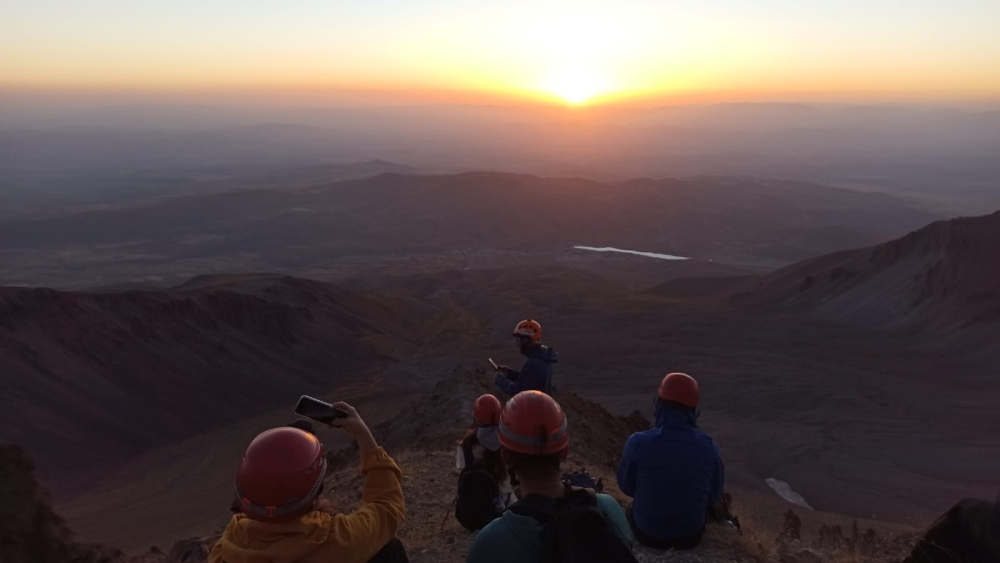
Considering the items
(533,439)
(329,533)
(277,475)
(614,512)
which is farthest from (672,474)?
(277,475)

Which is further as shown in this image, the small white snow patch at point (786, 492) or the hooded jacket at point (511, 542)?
the small white snow patch at point (786, 492)

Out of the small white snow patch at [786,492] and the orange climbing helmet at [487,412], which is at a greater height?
the orange climbing helmet at [487,412]

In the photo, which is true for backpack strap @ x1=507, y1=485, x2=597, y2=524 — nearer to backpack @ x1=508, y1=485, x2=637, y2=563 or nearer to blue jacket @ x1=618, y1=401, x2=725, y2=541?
backpack @ x1=508, y1=485, x2=637, y2=563

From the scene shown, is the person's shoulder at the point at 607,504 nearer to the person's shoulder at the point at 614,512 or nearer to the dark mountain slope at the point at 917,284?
the person's shoulder at the point at 614,512

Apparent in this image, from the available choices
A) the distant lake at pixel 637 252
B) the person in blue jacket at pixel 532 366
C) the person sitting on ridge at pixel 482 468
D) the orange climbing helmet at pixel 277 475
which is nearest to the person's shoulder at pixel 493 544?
the orange climbing helmet at pixel 277 475

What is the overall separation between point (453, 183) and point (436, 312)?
6973 centimetres

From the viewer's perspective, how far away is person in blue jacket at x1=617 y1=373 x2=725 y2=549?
5344 millimetres

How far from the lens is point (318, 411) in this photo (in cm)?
300

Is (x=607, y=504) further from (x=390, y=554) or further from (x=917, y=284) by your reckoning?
(x=917, y=284)

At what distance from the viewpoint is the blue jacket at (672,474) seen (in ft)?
17.5

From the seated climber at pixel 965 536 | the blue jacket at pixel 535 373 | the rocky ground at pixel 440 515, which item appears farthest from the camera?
the blue jacket at pixel 535 373

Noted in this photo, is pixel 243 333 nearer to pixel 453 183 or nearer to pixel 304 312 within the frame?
pixel 304 312

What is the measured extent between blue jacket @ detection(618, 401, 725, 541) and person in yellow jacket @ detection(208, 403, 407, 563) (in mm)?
2750

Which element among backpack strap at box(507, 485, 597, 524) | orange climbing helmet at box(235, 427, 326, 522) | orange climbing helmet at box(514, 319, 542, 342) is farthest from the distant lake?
orange climbing helmet at box(235, 427, 326, 522)
